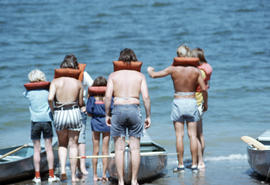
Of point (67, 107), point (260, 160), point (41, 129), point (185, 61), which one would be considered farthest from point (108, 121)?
point (260, 160)

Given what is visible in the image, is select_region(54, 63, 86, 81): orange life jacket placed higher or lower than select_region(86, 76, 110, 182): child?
higher

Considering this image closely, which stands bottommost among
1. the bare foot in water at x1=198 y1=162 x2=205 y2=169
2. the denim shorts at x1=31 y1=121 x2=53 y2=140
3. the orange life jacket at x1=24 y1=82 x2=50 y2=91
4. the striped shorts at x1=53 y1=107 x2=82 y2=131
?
the bare foot in water at x1=198 y1=162 x2=205 y2=169

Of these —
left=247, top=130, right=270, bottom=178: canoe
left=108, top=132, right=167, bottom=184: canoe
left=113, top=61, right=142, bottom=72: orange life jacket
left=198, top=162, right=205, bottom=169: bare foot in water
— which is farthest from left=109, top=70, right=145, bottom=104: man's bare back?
left=198, top=162, right=205, bottom=169: bare foot in water

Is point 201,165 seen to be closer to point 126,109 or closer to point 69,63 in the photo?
point 126,109

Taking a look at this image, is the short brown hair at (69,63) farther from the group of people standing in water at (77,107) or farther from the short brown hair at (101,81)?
the short brown hair at (101,81)

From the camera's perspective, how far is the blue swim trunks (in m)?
7.25

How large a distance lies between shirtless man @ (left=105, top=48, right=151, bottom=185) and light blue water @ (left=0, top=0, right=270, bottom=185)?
3.38 feet

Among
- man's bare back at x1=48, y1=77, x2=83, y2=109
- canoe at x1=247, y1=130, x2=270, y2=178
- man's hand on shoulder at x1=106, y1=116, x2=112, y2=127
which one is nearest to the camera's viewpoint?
man's hand on shoulder at x1=106, y1=116, x2=112, y2=127

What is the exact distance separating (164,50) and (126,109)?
1654cm

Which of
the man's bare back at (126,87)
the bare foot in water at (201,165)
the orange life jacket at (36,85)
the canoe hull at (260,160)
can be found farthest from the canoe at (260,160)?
the orange life jacket at (36,85)

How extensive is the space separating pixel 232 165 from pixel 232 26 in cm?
1950

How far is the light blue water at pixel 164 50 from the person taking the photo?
1089 centimetres

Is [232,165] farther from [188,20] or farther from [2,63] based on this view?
[188,20]

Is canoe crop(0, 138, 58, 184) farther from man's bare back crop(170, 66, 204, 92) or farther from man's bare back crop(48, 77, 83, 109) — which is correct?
man's bare back crop(170, 66, 204, 92)
